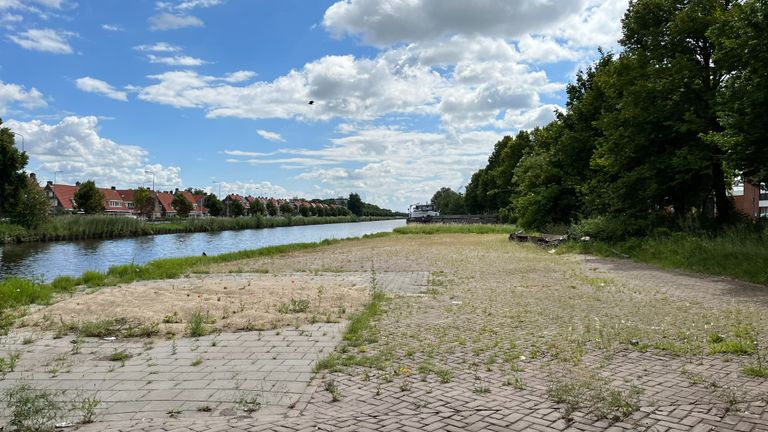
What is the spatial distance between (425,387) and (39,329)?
18.9 feet

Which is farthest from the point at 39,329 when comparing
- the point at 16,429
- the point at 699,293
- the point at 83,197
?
the point at 83,197

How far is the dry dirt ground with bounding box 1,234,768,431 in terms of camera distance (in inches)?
157

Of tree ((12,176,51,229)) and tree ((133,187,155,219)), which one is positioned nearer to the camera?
tree ((12,176,51,229))

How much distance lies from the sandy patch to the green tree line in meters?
11.7

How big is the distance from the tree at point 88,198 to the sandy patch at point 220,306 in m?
76.7

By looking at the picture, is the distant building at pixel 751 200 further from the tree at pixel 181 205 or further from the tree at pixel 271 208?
the tree at pixel 271 208

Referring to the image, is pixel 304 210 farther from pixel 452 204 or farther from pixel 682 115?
pixel 682 115

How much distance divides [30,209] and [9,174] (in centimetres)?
518

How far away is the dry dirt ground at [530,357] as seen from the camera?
4.00m

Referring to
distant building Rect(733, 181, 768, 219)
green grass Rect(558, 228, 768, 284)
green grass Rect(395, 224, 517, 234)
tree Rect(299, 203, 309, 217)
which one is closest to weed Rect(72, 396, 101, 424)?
green grass Rect(558, 228, 768, 284)

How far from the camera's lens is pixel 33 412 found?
12.9 ft

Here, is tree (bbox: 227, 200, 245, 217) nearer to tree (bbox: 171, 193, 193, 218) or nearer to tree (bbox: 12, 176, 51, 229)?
tree (bbox: 171, 193, 193, 218)

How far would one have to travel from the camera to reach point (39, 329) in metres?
7.48

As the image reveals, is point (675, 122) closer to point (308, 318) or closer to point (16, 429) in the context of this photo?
point (308, 318)
